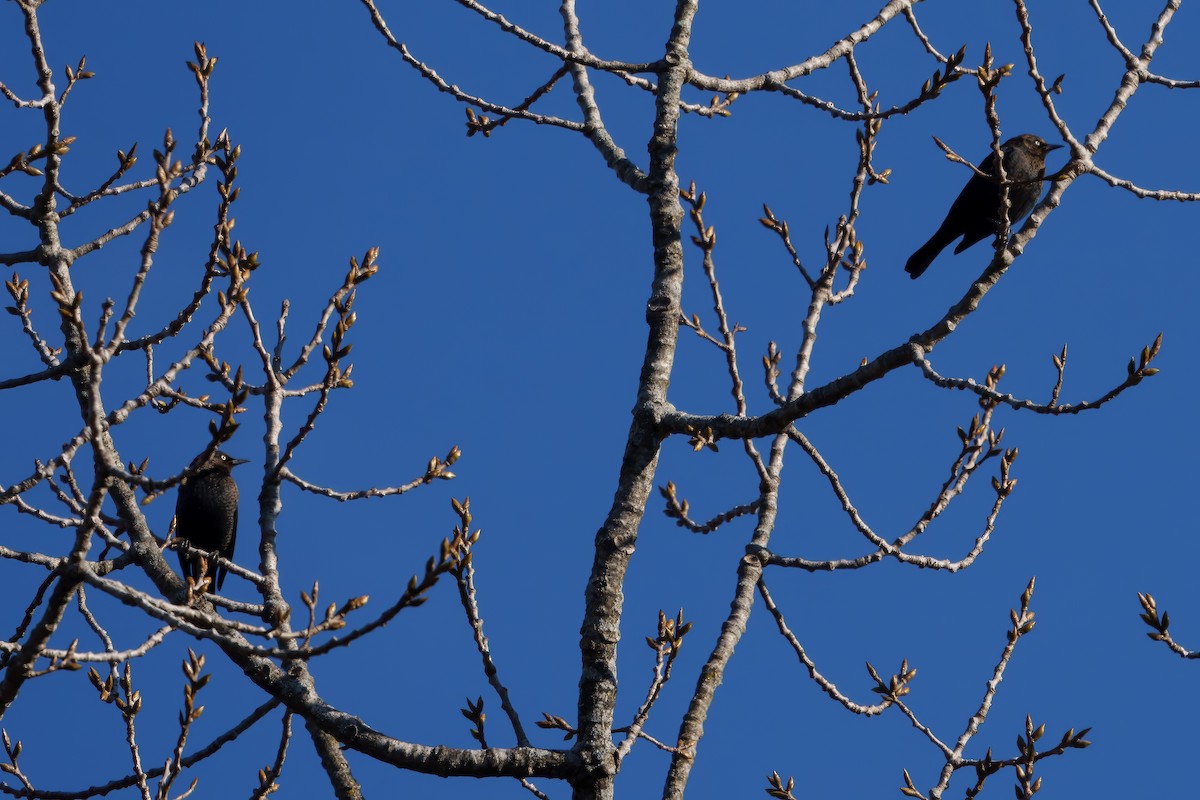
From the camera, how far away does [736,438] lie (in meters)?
3.23

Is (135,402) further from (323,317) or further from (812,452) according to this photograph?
(812,452)

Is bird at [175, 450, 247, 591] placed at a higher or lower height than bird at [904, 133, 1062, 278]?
lower

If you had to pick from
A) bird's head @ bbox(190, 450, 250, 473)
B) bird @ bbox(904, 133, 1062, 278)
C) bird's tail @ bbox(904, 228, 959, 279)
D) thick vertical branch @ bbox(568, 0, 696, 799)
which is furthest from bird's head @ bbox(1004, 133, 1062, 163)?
bird's head @ bbox(190, 450, 250, 473)

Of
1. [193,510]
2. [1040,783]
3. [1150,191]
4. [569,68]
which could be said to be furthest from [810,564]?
[193,510]

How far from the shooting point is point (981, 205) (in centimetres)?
655

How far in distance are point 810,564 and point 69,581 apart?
227cm

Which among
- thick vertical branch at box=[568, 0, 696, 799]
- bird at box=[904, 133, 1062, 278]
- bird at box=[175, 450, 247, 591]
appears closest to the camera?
thick vertical branch at box=[568, 0, 696, 799]

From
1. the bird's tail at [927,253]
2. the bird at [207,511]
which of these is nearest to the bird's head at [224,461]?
the bird at [207,511]

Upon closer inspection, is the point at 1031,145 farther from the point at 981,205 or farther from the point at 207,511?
the point at 207,511

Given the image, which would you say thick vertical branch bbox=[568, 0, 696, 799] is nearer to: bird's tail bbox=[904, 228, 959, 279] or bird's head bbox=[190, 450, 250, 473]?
bird's tail bbox=[904, 228, 959, 279]

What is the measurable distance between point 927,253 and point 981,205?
427mm

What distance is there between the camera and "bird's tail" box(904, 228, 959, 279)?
6723 mm

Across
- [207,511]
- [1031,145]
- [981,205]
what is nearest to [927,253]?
[981,205]

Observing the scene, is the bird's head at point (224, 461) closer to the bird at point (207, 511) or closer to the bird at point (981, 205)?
the bird at point (207, 511)
